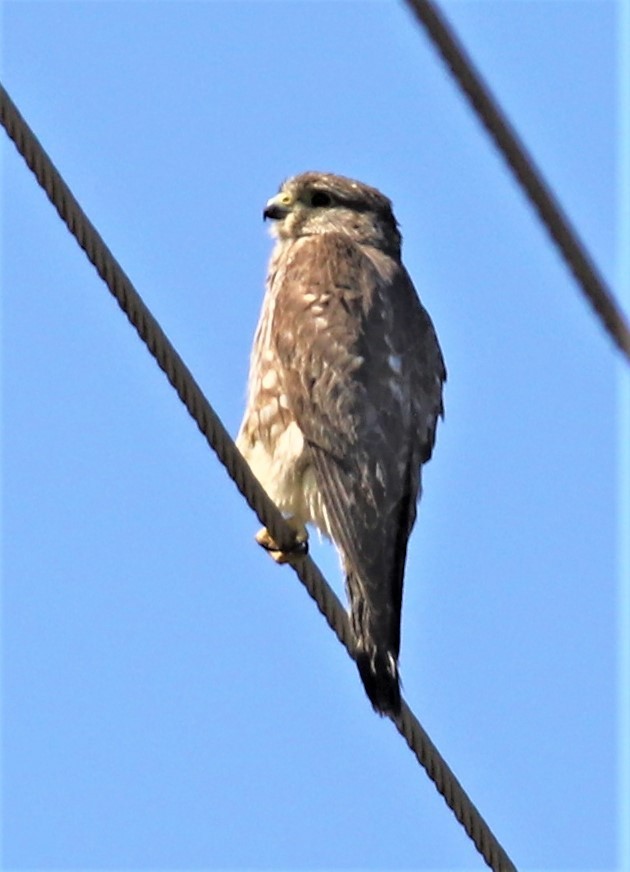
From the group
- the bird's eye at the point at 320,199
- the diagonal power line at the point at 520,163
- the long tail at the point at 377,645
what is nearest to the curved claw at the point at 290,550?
the long tail at the point at 377,645

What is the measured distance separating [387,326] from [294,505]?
26.7 inches

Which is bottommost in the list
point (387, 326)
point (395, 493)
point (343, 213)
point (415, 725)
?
point (415, 725)

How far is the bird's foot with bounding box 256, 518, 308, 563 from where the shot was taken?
16.2ft

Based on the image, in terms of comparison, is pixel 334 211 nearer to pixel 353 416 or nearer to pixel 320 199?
pixel 320 199

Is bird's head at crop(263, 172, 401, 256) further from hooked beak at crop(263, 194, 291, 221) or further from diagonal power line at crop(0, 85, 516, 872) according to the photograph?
diagonal power line at crop(0, 85, 516, 872)

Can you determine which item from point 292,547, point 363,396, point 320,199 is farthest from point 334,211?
point 292,547

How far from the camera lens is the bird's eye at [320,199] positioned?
20.2ft

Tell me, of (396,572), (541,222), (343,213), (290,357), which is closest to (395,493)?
(396,572)

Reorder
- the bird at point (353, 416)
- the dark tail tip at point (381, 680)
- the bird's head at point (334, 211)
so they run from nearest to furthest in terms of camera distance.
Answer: the dark tail tip at point (381, 680), the bird at point (353, 416), the bird's head at point (334, 211)

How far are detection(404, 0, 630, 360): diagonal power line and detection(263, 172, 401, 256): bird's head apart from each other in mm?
4304

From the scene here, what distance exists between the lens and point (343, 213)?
614 cm

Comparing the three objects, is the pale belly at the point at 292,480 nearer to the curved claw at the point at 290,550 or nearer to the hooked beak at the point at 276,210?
the curved claw at the point at 290,550

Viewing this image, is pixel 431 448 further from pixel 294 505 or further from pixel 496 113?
pixel 496 113

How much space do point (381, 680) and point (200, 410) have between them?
95cm
